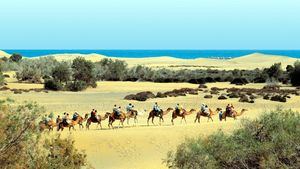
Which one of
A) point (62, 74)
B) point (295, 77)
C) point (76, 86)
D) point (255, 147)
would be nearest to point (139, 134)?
point (255, 147)

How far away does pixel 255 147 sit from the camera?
1491 cm

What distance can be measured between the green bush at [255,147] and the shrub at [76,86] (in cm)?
4761

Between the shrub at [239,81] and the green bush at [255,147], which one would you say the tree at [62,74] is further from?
the green bush at [255,147]

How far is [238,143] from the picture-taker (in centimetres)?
1592

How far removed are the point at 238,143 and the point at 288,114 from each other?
5.66ft

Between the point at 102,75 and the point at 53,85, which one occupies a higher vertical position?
the point at 53,85

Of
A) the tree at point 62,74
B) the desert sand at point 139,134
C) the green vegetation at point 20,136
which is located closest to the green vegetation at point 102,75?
the tree at point 62,74

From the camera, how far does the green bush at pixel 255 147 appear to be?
14.2 metres

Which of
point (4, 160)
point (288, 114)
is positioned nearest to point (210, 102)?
Result: point (288, 114)

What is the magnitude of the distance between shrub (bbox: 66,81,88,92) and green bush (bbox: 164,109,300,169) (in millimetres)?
47615

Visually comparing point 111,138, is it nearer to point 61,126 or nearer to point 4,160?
point 61,126

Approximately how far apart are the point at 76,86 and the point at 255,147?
166 ft

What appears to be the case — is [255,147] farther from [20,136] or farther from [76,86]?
[76,86]

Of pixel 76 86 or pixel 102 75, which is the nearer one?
pixel 76 86
